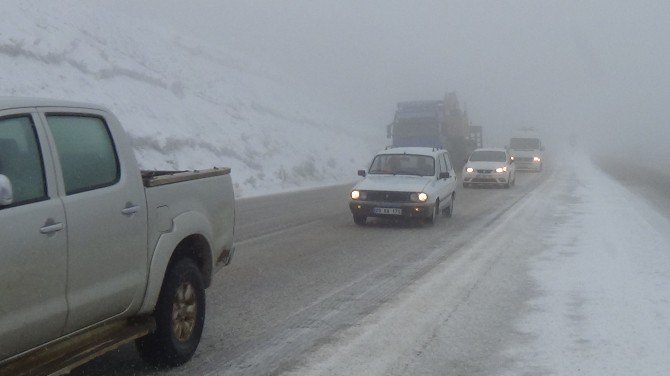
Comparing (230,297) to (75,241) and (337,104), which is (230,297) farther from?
(337,104)

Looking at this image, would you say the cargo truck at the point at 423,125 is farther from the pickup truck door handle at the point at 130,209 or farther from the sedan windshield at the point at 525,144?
the pickup truck door handle at the point at 130,209

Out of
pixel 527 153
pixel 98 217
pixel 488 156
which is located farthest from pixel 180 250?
pixel 527 153

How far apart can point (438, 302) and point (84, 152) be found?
4.38m

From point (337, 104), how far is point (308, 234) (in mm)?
58843

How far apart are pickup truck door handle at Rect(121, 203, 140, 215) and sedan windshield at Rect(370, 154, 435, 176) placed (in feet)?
35.9

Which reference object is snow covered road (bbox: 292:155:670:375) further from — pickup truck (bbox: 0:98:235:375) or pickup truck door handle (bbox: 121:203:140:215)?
pickup truck door handle (bbox: 121:203:140:215)

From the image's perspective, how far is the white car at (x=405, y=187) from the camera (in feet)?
46.8

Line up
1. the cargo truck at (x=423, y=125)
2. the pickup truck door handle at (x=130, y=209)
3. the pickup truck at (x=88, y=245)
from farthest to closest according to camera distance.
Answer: the cargo truck at (x=423, y=125) → the pickup truck door handle at (x=130, y=209) → the pickup truck at (x=88, y=245)

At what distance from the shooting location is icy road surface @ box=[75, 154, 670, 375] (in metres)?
5.64

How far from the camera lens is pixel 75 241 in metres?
4.17

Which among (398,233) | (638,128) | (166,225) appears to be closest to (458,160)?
(398,233)

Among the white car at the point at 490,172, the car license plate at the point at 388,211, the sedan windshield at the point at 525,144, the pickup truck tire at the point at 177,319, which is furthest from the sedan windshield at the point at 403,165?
the sedan windshield at the point at 525,144

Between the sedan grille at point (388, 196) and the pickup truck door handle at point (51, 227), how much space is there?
10.7 metres

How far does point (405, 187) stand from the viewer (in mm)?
14422
